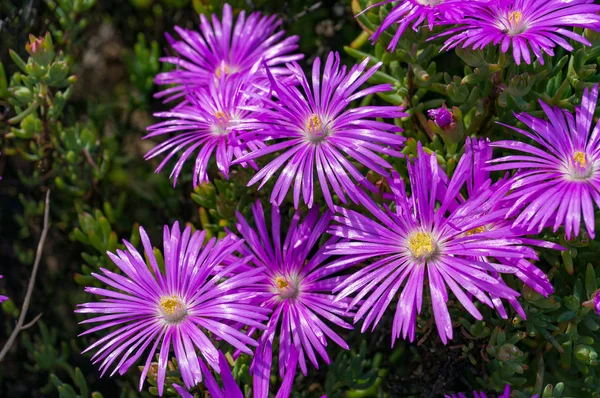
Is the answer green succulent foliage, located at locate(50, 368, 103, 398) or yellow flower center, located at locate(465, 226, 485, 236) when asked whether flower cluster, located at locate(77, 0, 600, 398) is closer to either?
yellow flower center, located at locate(465, 226, 485, 236)

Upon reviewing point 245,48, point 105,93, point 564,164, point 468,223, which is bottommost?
point 468,223

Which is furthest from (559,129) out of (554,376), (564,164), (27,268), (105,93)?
(105,93)

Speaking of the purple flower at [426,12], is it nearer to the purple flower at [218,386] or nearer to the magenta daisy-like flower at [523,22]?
the magenta daisy-like flower at [523,22]

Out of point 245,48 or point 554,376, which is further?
point 245,48

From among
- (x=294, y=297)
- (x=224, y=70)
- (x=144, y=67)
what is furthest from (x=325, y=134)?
(x=144, y=67)

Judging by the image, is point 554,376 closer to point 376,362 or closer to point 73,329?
point 376,362
